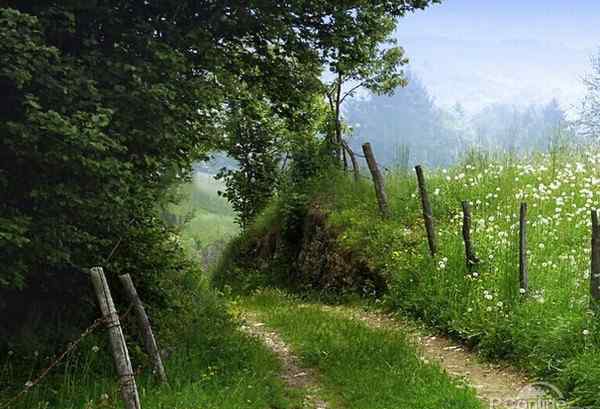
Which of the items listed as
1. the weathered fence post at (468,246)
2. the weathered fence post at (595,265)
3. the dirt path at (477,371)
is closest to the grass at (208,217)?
the weathered fence post at (468,246)

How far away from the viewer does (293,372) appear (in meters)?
10.2

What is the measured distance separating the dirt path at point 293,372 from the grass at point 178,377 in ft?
0.64

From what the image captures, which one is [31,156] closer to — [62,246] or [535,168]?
[62,246]

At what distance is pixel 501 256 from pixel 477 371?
2.79 m

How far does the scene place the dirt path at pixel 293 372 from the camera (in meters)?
8.71

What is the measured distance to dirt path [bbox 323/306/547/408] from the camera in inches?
323

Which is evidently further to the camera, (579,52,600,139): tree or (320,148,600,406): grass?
(579,52,600,139): tree

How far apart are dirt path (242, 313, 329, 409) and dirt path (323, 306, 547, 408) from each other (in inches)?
76.4

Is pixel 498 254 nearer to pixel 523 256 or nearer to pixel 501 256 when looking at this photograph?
pixel 501 256

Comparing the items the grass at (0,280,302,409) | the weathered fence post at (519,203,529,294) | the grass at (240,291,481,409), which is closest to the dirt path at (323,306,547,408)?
the grass at (240,291,481,409)

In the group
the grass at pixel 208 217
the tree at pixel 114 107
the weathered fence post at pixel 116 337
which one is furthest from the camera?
the grass at pixel 208 217

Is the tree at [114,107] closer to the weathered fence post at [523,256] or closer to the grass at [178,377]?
the grass at [178,377]

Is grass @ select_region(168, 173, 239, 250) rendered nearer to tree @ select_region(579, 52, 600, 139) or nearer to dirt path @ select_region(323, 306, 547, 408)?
tree @ select_region(579, 52, 600, 139)

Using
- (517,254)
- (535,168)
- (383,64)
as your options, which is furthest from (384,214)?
(383,64)
